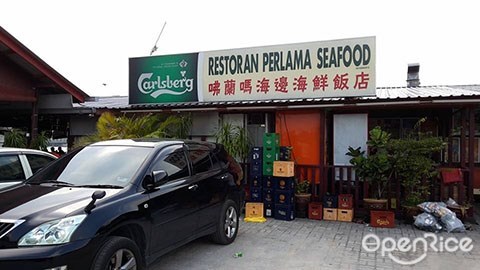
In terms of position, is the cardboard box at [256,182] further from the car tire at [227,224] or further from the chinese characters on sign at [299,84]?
the chinese characters on sign at [299,84]

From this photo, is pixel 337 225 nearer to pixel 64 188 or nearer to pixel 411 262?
pixel 411 262

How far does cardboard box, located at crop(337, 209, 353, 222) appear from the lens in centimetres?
738

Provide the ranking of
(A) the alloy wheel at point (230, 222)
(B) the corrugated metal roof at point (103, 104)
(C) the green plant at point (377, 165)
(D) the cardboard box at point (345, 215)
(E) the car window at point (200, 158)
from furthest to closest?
1. (B) the corrugated metal roof at point (103, 104)
2. (D) the cardboard box at point (345, 215)
3. (C) the green plant at point (377, 165)
4. (A) the alloy wheel at point (230, 222)
5. (E) the car window at point (200, 158)

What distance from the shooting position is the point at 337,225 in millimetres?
7066

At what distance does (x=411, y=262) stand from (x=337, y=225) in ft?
7.25

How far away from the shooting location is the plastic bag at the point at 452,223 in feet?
21.1

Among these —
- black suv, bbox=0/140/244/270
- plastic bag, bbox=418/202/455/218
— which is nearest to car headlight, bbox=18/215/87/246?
black suv, bbox=0/140/244/270

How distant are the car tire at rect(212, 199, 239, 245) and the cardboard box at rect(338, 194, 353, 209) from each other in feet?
8.34

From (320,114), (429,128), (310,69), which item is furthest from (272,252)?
(429,128)

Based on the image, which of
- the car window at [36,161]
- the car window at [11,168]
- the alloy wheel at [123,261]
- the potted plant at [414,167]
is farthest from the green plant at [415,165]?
the car window at [11,168]

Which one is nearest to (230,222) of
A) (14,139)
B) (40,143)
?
(40,143)

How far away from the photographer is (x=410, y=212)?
23.2 ft

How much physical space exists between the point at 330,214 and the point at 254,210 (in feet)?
5.07

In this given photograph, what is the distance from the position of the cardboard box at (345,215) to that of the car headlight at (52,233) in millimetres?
5485
